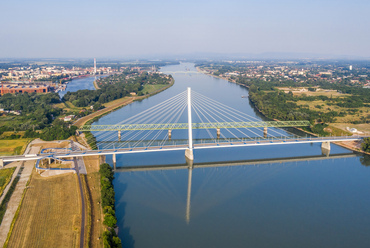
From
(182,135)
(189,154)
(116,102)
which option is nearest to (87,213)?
(189,154)

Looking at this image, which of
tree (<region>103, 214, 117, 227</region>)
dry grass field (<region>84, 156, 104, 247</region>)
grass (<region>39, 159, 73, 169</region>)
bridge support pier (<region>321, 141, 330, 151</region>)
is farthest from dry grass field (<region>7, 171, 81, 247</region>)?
bridge support pier (<region>321, 141, 330, 151</region>)

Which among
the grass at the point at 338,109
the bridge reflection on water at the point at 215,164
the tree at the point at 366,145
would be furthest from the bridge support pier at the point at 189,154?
the grass at the point at 338,109

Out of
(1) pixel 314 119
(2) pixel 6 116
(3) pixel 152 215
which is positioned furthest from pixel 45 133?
(1) pixel 314 119

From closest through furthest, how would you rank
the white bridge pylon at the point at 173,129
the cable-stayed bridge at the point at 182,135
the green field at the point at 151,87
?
the cable-stayed bridge at the point at 182,135 < the white bridge pylon at the point at 173,129 < the green field at the point at 151,87

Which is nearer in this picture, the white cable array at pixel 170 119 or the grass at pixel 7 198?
the grass at pixel 7 198

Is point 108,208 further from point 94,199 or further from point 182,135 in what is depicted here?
point 182,135

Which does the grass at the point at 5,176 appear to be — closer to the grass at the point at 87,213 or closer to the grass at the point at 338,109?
the grass at the point at 87,213

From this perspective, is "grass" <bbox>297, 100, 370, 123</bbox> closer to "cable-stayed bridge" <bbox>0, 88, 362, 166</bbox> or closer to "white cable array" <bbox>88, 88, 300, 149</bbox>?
"cable-stayed bridge" <bbox>0, 88, 362, 166</bbox>
